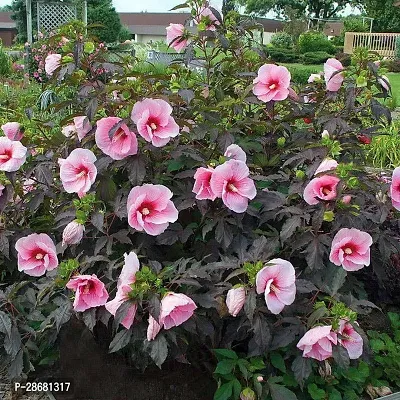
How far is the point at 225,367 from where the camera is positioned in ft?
5.75

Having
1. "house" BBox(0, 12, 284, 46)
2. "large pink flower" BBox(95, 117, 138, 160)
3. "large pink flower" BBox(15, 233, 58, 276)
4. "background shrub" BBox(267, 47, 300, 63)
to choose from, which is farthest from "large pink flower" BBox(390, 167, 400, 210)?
"house" BBox(0, 12, 284, 46)

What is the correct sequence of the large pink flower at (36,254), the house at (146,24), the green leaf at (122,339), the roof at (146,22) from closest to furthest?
the green leaf at (122,339) < the large pink flower at (36,254) < the house at (146,24) < the roof at (146,22)

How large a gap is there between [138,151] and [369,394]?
106 centimetres

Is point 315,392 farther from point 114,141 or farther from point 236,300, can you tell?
point 114,141

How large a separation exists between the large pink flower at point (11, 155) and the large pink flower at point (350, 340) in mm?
1011

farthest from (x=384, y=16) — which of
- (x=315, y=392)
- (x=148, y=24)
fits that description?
(x=315, y=392)

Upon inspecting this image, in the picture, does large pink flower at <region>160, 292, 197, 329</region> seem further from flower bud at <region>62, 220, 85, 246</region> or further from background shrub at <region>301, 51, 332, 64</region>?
background shrub at <region>301, 51, 332, 64</region>

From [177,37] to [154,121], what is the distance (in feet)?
1.93

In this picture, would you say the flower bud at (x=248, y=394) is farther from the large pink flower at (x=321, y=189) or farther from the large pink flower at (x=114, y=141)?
the large pink flower at (x=114, y=141)

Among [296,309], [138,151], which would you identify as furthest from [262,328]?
[138,151]

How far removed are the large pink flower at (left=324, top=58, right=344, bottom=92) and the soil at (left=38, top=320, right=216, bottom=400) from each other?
→ 3.37ft

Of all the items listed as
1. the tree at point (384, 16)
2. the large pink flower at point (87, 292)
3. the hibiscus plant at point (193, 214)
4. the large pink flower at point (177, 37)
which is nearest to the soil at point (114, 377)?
the hibiscus plant at point (193, 214)

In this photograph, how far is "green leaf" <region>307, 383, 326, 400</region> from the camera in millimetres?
1831

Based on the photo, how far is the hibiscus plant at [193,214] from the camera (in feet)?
5.24
